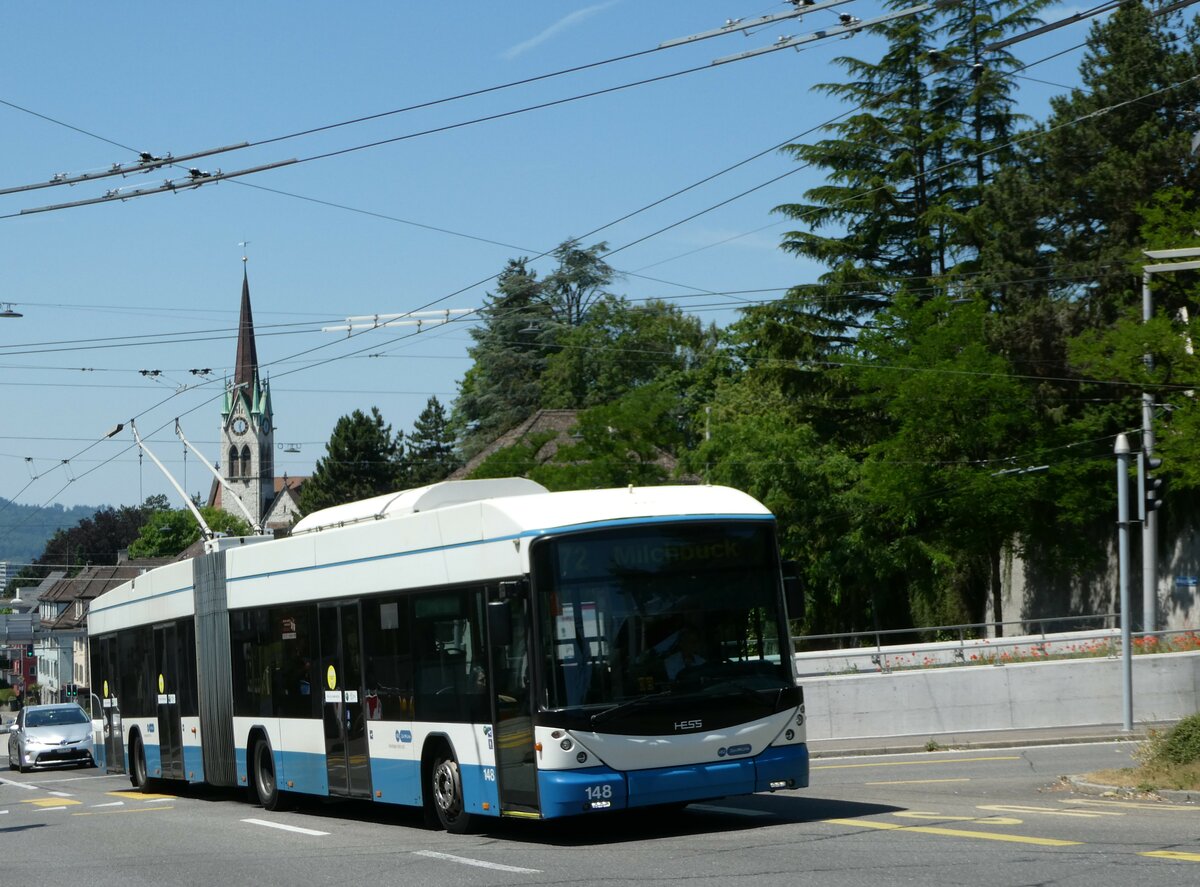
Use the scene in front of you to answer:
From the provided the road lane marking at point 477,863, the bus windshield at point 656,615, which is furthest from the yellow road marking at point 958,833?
the road lane marking at point 477,863

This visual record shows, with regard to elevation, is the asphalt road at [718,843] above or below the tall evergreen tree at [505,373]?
below

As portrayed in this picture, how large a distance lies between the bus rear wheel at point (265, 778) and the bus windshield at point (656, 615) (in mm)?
6915

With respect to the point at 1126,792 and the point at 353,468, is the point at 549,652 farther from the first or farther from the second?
the point at 353,468

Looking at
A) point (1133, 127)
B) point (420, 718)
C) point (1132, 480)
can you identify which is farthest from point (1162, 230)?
point (420, 718)

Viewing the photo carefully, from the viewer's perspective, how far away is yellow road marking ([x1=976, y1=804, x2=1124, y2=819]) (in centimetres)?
1313

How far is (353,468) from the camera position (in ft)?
356

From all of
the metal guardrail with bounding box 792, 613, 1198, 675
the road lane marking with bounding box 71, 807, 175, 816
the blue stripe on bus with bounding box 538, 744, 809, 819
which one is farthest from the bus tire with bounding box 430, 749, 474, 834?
the metal guardrail with bounding box 792, 613, 1198, 675

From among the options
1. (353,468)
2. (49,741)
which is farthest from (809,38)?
(353,468)

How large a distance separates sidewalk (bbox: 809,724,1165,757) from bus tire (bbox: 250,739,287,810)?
301 inches

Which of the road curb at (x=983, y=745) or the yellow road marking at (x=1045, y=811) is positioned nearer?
the yellow road marking at (x=1045, y=811)

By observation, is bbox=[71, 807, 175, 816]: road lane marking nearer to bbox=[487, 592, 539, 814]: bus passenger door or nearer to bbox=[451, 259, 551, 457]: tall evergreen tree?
bbox=[487, 592, 539, 814]: bus passenger door

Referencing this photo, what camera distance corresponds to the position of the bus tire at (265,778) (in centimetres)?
1850

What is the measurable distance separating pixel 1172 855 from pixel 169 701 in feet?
50.2

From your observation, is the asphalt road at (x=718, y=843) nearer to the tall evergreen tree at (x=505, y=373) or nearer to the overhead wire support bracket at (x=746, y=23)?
the overhead wire support bracket at (x=746, y=23)
